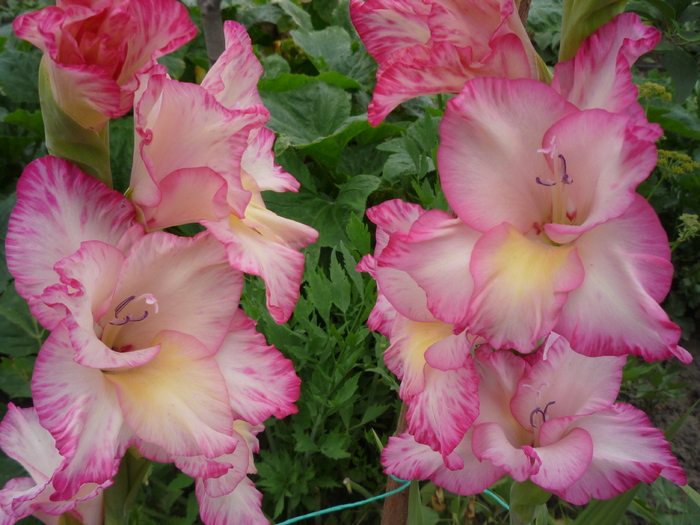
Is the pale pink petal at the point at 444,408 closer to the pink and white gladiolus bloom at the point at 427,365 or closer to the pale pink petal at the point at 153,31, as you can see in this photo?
the pink and white gladiolus bloom at the point at 427,365

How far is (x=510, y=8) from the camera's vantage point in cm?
40

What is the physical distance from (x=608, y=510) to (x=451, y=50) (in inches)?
19.3

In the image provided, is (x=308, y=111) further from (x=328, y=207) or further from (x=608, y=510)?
(x=608, y=510)

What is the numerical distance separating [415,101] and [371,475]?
136 centimetres

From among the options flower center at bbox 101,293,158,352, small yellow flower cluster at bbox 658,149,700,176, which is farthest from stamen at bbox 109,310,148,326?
small yellow flower cluster at bbox 658,149,700,176

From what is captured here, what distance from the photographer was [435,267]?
0.40 m

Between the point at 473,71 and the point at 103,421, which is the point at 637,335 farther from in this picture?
the point at 103,421

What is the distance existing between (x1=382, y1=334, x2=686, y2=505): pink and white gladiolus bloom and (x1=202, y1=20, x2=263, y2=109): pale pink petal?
29cm

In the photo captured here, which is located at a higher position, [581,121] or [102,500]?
[581,121]

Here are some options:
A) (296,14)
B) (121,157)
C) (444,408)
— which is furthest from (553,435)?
(296,14)

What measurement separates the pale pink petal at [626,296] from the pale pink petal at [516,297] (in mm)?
14

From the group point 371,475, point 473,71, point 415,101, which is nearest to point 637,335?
point 473,71

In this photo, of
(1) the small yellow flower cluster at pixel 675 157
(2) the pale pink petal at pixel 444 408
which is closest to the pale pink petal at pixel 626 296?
(2) the pale pink petal at pixel 444 408

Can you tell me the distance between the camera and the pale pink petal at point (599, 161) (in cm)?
36
